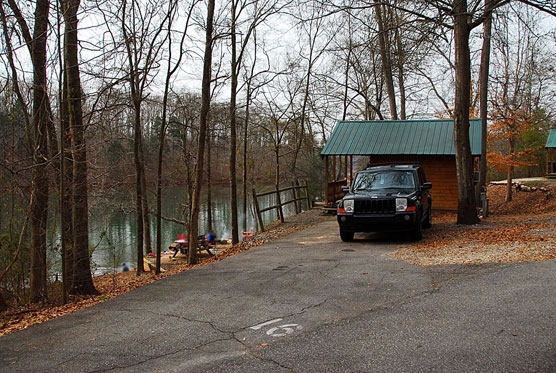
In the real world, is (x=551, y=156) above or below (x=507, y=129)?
below

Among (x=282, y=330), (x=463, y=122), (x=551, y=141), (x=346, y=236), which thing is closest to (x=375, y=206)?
(x=346, y=236)

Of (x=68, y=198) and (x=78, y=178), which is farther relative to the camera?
(x=78, y=178)

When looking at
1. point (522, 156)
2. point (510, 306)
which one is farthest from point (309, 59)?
point (510, 306)

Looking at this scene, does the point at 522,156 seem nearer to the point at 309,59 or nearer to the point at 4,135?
the point at 309,59

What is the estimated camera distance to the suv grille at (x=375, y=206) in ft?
36.8

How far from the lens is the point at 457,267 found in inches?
321

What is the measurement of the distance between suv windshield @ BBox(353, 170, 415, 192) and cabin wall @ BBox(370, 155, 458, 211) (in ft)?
25.1

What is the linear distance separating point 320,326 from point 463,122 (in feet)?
35.4

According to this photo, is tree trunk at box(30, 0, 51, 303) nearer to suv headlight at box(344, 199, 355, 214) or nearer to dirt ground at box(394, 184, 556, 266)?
suv headlight at box(344, 199, 355, 214)

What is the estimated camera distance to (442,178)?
19781 millimetres

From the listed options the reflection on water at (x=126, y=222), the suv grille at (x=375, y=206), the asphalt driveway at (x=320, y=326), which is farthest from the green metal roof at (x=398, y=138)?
the asphalt driveway at (x=320, y=326)

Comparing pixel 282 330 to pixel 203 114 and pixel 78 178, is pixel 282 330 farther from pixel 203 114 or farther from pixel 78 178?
pixel 203 114

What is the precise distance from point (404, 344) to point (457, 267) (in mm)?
3996

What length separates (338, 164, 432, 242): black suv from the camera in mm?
11180
